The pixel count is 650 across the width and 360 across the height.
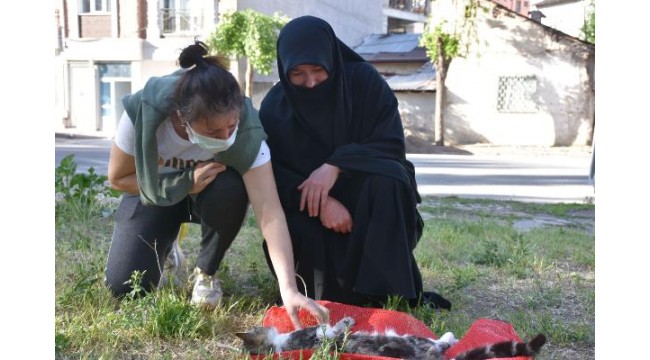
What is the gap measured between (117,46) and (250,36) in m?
4.95

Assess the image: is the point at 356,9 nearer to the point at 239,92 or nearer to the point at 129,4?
the point at 129,4

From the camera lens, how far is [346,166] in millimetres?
2809

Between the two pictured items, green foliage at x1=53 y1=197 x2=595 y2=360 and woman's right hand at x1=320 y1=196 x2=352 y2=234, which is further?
woman's right hand at x1=320 y1=196 x2=352 y2=234

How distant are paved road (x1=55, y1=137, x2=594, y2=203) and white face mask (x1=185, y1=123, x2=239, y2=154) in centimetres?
616

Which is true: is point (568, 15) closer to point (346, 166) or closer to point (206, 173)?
point (346, 166)

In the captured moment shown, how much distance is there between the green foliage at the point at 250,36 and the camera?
1934 centimetres

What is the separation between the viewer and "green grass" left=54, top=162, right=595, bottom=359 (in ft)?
8.04

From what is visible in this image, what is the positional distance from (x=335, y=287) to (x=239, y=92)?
964mm

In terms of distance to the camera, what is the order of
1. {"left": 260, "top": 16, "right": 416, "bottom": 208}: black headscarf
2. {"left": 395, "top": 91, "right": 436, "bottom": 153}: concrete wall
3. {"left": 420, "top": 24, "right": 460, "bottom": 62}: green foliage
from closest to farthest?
1. {"left": 260, "top": 16, "right": 416, "bottom": 208}: black headscarf
2. {"left": 420, "top": 24, "right": 460, "bottom": 62}: green foliage
3. {"left": 395, "top": 91, "right": 436, "bottom": 153}: concrete wall

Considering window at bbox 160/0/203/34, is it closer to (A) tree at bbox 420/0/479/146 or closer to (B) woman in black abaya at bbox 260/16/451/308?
(A) tree at bbox 420/0/479/146

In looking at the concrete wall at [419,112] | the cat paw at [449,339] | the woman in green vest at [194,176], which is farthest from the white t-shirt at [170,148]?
the concrete wall at [419,112]

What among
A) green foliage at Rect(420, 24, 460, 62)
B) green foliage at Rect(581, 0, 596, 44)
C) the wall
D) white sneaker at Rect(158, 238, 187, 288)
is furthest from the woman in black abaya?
the wall

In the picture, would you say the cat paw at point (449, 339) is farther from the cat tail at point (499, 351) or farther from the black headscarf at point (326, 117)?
the black headscarf at point (326, 117)

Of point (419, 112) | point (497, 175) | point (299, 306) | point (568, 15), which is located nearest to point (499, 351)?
point (299, 306)
